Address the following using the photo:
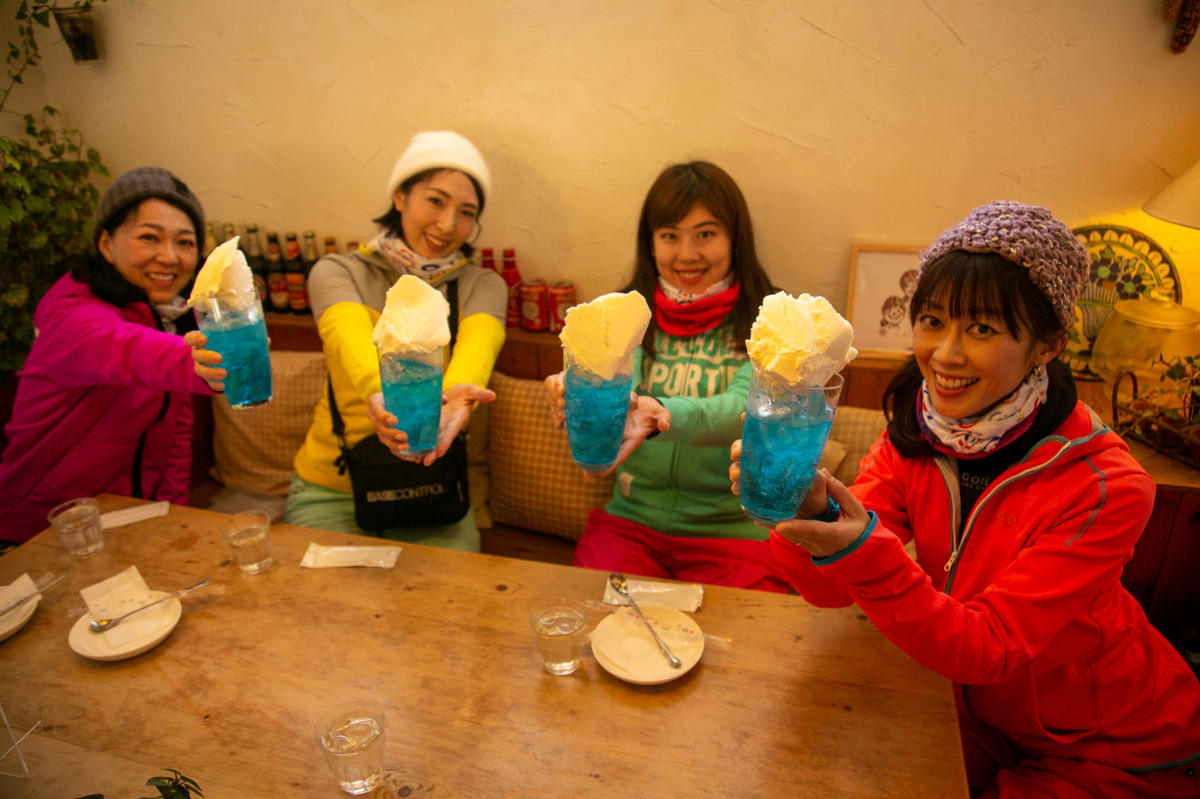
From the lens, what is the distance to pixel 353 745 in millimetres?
1095

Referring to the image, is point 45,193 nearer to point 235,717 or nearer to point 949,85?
point 235,717

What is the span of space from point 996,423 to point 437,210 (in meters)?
1.71

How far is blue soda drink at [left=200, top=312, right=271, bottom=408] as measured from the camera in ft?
4.89

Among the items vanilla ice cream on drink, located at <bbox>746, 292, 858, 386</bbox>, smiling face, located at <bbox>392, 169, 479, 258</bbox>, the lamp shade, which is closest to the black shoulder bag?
smiling face, located at <bbox>392, 169, 479, 258</bbox>

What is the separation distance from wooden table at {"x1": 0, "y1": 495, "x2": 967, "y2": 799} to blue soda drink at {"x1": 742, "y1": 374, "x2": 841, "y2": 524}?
0.40m

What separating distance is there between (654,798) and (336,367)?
1.67m

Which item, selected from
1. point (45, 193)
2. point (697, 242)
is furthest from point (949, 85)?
point (45, 193)

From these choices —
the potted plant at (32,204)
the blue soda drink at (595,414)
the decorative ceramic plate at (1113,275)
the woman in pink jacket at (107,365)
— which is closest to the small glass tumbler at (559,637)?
the blue soda drink at (595,414)

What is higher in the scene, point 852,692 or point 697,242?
point 697,242

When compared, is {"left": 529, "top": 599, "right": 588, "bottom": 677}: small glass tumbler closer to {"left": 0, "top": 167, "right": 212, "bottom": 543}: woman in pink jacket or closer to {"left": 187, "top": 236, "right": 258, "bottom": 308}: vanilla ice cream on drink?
{"left": 187, "top": 236, "right": 258, "bottom": 308}: vanilla ice cream on drink

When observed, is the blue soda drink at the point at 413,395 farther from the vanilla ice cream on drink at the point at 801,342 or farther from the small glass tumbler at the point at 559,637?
the vanilla ice cream on drink at the point at 801,342

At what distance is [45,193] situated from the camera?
2908 mm

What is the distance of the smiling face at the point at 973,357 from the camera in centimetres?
125

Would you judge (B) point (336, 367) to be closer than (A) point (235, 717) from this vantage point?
No
